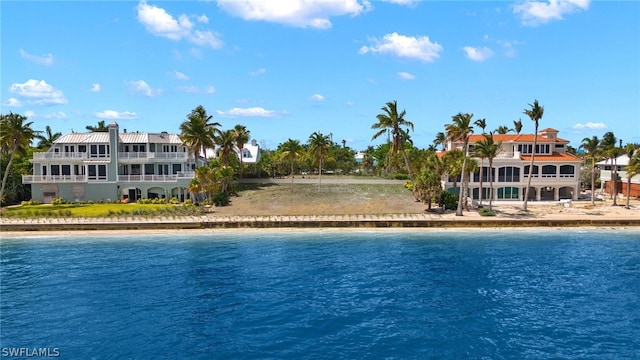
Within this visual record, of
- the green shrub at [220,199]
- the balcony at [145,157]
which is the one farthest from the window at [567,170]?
the balcony at [145,157]

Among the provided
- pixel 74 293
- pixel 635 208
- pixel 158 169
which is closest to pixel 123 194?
pixel 158 169

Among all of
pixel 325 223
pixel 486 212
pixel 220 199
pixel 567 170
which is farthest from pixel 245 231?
pixel 567 170

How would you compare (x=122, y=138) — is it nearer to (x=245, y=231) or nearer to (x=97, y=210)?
(x=97, y=210)

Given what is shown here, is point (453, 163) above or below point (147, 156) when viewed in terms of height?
below

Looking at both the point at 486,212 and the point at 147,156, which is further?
the point at 147,156

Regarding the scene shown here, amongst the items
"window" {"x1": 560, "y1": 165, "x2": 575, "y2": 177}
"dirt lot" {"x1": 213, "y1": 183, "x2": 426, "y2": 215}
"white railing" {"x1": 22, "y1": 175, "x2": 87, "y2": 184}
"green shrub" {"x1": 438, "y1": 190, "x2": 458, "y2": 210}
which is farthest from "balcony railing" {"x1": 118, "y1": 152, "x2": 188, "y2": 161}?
"window" {"x1": 560, "y1": 165, "x2": 575, "y2": 177}

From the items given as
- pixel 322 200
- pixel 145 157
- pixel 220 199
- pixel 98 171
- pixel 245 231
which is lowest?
pixel 245 231

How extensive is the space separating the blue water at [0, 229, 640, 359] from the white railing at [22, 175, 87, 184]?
2026 centimetres

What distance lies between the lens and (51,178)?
67188 mm

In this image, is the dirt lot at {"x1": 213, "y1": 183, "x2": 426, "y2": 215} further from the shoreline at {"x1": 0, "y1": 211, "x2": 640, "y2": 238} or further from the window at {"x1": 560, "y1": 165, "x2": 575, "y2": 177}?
the window at {"x1": 560, "y1": 165, "x2": 575, "y2": 177}

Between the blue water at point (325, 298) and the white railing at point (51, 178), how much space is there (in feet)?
66.5

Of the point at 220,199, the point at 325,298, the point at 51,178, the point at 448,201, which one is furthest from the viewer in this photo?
the point at 51,178

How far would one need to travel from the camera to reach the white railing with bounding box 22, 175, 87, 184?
6681 cm

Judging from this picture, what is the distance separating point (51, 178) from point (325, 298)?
2067 inches
